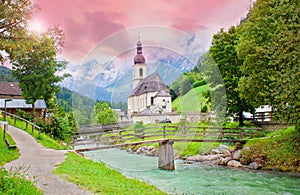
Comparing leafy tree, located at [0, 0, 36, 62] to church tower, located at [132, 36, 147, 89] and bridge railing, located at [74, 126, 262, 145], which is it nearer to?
church tower, located at [132, 36, 147, 89]

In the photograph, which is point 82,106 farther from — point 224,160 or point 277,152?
point 277,152

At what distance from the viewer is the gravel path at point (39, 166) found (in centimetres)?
875

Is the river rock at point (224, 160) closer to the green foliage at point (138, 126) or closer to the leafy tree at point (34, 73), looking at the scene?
the green foliage at point (138, 126)

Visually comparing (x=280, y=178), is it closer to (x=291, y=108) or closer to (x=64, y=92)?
(x=291, y=108)

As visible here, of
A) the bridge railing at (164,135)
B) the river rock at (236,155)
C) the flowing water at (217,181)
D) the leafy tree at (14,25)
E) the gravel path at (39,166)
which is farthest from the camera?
the river rock at (236,155)

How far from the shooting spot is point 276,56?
17.8 m

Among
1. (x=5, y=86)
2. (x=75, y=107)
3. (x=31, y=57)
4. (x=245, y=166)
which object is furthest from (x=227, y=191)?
(x=5, y=86)

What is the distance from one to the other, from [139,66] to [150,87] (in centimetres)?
150

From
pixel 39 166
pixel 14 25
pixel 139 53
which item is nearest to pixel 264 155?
pixel 139 53

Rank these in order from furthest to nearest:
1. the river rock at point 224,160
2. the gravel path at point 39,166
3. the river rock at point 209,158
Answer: the river rock at point 209,158, the river rock at point 224,160, the gravel path at point 39,166

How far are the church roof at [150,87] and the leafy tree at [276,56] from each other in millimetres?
6215

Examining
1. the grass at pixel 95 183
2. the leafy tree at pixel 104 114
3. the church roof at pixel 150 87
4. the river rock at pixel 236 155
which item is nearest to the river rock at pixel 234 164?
the river rock at pixel 236 155

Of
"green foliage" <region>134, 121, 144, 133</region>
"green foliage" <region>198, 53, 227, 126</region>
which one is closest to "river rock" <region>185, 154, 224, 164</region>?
"green foliage" <region>198, 53, 227, 126</region>

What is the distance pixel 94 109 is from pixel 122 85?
227 centimetres
